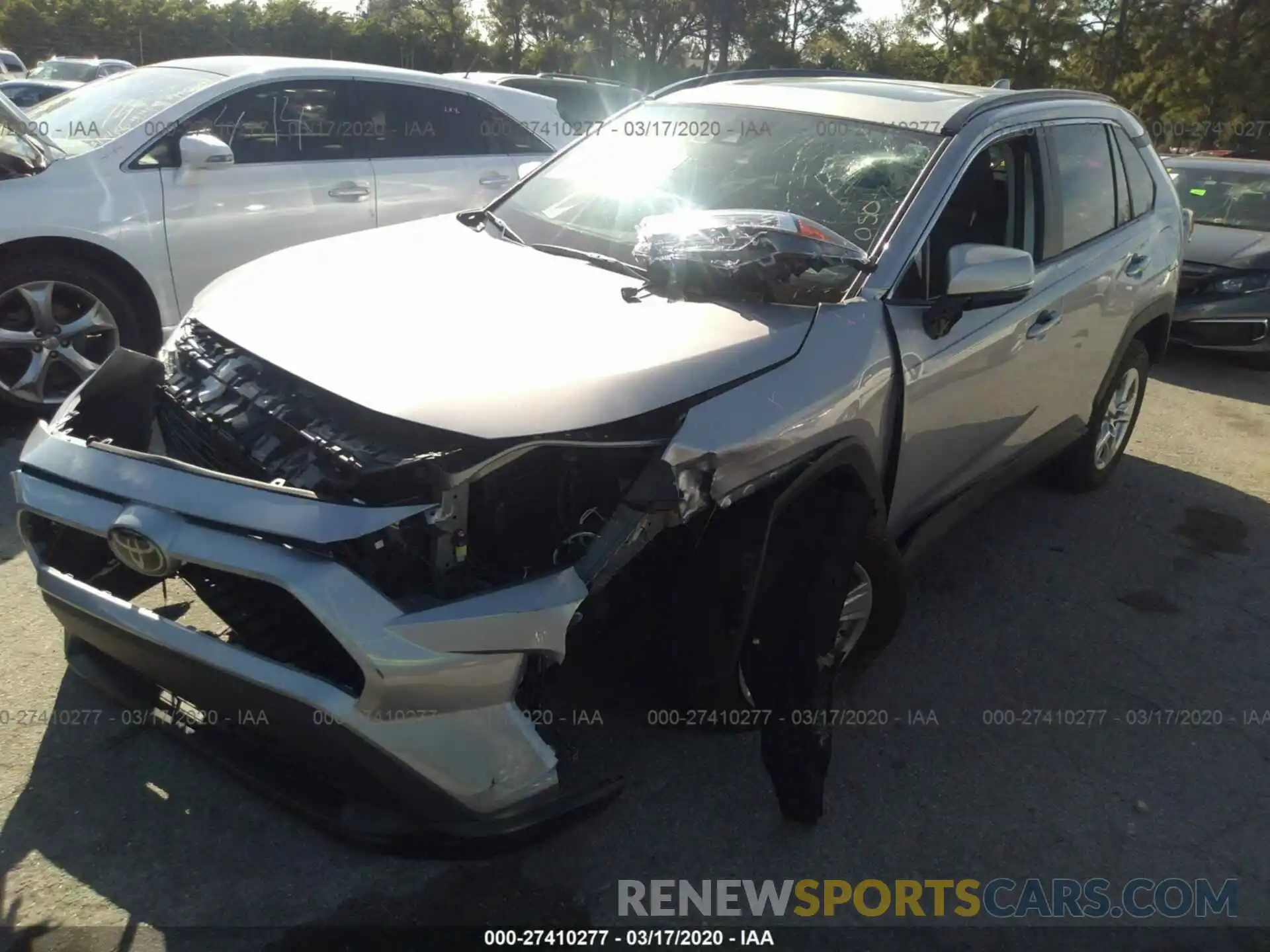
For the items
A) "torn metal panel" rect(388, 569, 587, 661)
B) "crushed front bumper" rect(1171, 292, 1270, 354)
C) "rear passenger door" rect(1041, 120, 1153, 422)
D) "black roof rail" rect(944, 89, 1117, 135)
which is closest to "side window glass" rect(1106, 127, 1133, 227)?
"rear passenger door" rect(1041, 120, 1153, 422)

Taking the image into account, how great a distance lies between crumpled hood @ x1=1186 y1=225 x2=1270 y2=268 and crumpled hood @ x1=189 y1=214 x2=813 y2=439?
22.8 ft

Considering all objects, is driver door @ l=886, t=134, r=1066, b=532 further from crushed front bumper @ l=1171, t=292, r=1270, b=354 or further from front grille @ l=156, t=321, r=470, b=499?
crushed front bumper @ l=1171, t=292, r=1270, b=354

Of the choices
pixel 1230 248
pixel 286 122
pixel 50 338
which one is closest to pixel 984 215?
pixel 286 122

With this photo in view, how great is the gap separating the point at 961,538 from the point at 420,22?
140 feet

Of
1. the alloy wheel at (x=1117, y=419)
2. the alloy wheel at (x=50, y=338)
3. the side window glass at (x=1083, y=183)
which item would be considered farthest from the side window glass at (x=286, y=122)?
the alloy wheel at (x=1117, y=419)

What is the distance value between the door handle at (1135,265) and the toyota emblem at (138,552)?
4039 mm

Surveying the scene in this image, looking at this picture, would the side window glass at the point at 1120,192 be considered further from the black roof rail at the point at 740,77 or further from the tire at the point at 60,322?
the tire at the point at 60,322

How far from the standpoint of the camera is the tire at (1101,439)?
4879 mm

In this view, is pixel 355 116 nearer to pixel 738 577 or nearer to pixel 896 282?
pixel 896 282

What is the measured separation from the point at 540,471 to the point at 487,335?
439mm

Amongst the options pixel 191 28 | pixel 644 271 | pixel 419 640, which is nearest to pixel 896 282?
pixel 644 271

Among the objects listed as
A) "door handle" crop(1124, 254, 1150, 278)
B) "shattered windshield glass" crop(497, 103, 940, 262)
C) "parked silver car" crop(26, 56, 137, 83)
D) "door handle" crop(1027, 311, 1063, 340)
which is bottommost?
"parked silver car" crop(26, 56, 137, 83)

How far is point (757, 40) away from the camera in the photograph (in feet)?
166

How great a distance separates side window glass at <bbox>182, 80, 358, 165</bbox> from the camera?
5.41 meters
